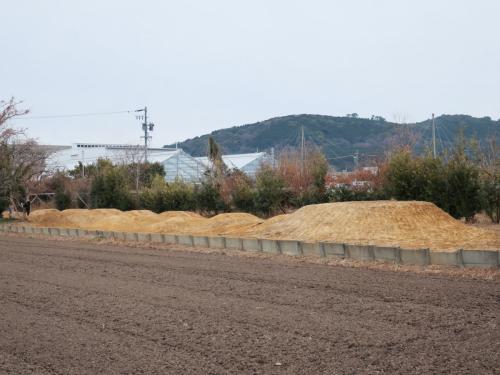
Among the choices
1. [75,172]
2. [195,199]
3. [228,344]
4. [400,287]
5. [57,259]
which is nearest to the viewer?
[228,344]

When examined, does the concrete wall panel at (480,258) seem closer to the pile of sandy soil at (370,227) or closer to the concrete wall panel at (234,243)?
the pile of sandy soil at (370,227)

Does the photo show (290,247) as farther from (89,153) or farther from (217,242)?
(89,153)

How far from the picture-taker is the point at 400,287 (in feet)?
26.3

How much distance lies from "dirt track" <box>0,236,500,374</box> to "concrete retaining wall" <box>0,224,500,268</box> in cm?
80

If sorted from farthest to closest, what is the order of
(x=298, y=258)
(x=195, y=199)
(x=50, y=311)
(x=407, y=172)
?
1. (x=195, y=199)
2. (x=407, y=172)
3. (x=298, y=258)
4. (x=50, y=311)

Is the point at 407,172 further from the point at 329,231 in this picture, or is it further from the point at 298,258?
the point at 298,258

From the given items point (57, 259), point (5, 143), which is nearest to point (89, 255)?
point (57, 259)

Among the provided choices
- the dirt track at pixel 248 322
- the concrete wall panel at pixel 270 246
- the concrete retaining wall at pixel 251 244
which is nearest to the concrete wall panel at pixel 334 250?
the dirt track at pixel 248 322

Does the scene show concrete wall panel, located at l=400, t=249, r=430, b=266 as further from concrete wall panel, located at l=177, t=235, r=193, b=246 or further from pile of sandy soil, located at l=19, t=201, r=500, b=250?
concrete wall panel, located at l=177, t=235, r=193, b=246

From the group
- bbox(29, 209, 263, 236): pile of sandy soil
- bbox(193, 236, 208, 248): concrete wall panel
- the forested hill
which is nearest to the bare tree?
bbox(29, 209, 263, 236): pile of sandy soil

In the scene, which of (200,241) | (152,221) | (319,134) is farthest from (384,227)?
(319,134)

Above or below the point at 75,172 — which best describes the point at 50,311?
below

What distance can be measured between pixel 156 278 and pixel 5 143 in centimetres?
2019

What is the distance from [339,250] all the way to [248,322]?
202 inches
